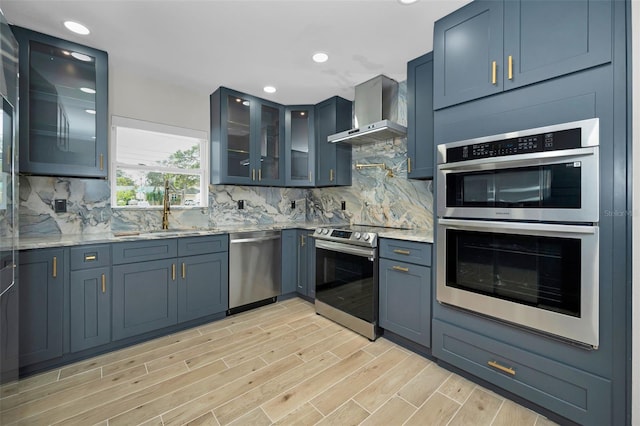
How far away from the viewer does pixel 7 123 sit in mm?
1538

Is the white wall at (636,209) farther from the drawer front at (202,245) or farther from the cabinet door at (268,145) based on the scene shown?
the cabinet door at (268,145)

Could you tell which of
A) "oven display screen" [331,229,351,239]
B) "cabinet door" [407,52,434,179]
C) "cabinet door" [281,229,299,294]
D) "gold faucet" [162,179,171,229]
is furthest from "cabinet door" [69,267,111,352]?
"cabinet door" [407,52,434,179]

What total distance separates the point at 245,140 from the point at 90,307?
2.26m

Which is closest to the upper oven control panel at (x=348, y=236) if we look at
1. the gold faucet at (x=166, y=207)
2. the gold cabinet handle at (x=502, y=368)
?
the gold cabinet handle at (x=502, y=368)

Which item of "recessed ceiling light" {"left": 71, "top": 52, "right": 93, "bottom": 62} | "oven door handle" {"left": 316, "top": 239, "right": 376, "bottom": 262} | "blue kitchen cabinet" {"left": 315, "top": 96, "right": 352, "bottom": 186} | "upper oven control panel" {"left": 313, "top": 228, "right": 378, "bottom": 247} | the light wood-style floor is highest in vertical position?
"recessed ceiling light" {"left": 71, "top": 52, "right": 93, "bottom": 62}

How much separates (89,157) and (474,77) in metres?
3.14

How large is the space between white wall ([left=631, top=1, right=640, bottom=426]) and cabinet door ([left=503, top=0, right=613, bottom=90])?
9cm

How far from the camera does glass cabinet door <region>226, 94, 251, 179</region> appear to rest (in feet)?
10.9

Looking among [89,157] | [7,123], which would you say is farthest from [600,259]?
[89,157]

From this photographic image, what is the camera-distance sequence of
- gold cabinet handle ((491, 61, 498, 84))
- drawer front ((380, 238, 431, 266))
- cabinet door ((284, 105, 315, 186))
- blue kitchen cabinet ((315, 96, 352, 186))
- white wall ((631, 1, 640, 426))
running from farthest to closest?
1. cabinet door ((284, 105, 315, 186))
2. blue kitchen cabinet ((315, 96, 352, 186))
3. drawer front ((380, 238, 431, 266))
4. gold cabinet handle ((491, 61, 498, 84))
5. white wall ((631, 1, 640, 426))

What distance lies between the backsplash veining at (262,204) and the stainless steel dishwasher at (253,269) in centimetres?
67

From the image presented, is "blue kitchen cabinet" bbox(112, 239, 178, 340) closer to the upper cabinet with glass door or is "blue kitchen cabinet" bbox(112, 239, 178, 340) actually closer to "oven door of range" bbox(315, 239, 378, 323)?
the upper cabinet with glass door

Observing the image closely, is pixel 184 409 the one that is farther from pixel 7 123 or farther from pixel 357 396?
pixel 7 123

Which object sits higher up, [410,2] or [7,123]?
[410,2]
